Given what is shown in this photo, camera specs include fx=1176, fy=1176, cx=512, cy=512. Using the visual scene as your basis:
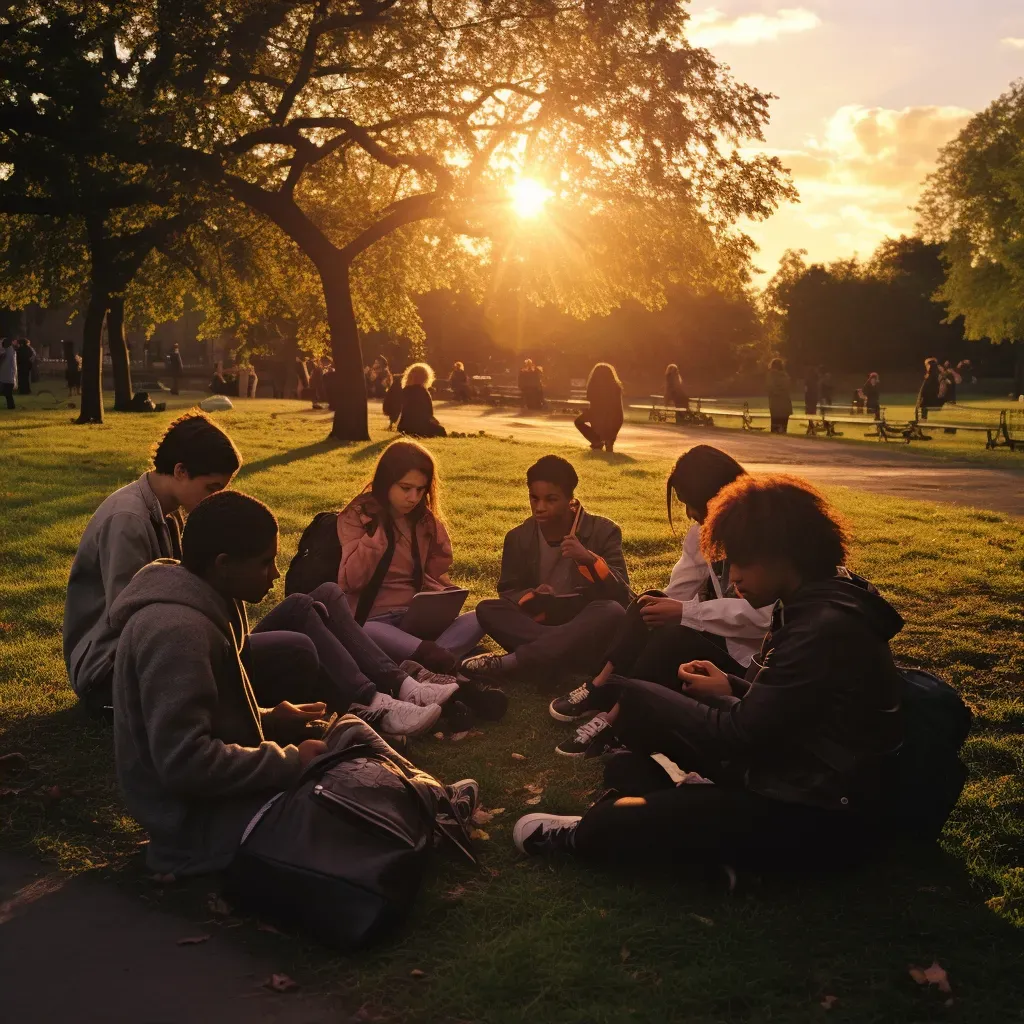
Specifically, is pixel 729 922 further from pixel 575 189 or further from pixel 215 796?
pixel 575 189

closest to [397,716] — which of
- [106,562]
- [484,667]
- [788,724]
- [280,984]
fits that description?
[484,667]

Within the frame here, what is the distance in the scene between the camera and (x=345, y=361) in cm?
2506

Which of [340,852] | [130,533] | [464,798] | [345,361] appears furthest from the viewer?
[345,361]

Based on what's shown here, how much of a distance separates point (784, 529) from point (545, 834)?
1550 millimetres

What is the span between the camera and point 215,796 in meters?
4.20

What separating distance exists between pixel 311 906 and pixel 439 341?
74.8 metres

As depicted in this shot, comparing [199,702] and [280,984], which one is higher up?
[199,702]

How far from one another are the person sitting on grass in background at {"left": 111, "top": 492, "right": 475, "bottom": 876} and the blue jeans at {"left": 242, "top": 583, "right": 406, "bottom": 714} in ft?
3.85

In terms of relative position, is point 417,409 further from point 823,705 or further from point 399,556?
point 823,705

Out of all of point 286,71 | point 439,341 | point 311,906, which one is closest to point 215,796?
point 311,906

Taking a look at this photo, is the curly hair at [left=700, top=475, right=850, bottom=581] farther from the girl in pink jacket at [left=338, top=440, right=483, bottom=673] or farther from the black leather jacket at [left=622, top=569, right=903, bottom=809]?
the girl in pink jacket at [left=338, top=440, right=483, bottom=673]

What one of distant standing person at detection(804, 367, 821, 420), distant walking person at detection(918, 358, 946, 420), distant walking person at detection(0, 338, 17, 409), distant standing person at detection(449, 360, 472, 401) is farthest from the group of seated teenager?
distant standing person at detection(449, 360, 472, 401)

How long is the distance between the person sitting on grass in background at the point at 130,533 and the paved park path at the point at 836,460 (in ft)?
21.8

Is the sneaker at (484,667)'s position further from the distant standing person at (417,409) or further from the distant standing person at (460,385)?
the distant standing person at (460,385)
